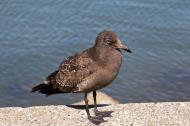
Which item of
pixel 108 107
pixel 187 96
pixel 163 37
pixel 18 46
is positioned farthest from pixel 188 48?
pixel 108 107

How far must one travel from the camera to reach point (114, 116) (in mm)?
9055

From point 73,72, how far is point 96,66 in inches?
20.3

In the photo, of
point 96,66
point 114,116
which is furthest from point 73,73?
point 114,116

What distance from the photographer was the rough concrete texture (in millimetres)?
8852

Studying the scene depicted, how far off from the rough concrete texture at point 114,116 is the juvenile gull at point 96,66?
35 centimetres

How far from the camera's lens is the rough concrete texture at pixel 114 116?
885cm

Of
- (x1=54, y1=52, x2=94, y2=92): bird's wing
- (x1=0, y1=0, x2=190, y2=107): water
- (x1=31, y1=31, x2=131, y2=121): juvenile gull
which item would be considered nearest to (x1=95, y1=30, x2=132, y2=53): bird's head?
(x1=31, y1=31, x2=131, y2=121): juvenile gull

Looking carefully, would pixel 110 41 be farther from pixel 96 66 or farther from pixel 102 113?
pixel 102 113

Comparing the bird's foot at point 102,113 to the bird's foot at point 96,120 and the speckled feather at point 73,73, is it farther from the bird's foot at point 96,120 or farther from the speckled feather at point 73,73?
the speckled feather at point 73,73

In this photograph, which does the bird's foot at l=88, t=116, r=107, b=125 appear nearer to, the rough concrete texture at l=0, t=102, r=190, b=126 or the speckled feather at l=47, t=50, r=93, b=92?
the rough concrete texture at l=0, t=102, r=190, b=126

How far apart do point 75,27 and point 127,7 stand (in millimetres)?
2010

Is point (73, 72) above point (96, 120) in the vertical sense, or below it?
above

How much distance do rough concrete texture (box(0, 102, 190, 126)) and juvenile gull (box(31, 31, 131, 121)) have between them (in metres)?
0.35

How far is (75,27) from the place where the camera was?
52.3ft
